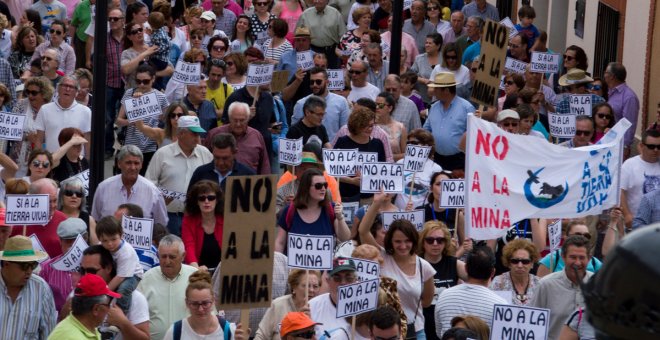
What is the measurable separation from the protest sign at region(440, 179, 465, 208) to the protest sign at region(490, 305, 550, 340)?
260cm

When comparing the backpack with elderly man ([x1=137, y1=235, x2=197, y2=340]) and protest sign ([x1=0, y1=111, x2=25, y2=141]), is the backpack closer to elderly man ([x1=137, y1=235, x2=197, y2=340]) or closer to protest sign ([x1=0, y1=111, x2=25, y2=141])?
elderly man ([x1=137, y1=235, x2=197, y2=340])

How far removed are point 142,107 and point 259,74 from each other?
1.51 metres

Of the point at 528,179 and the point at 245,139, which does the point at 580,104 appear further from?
the point at 528,179

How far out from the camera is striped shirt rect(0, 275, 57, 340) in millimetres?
7273

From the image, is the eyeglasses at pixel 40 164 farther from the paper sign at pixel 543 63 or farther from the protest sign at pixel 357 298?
the paper sign at pixel 543 63

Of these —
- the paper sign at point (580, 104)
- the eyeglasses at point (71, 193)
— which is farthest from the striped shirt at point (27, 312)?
the paper sign at point (580, 104)

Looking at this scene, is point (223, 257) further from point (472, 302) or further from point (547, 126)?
point (547, 126)

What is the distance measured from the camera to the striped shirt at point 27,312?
7273 mm

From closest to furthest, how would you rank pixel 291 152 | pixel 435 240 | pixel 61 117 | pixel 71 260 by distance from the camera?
pixel 71 260, pixel 435 240, pixel 291 152, pixel 61 117

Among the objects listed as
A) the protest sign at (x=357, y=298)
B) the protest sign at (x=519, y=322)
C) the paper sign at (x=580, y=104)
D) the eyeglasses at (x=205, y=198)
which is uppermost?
the paper sign at (x=580, y=104)

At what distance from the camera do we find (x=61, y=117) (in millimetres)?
12219

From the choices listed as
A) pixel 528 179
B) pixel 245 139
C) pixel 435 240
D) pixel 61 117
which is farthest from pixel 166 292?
pixel 61 117

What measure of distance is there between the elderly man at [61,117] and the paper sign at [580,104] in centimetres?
520

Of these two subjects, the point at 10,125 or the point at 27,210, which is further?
the point at 10,125
